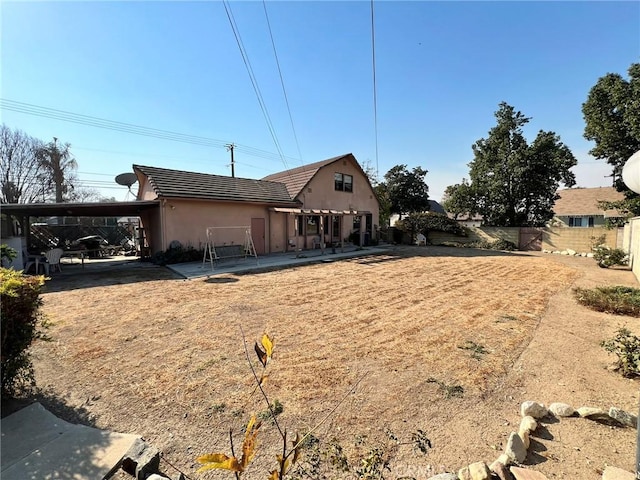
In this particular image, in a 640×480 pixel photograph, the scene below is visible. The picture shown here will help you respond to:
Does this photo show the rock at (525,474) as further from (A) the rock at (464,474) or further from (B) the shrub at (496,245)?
(B) the shrub at (496,245)

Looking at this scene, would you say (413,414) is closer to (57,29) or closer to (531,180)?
(57,29)

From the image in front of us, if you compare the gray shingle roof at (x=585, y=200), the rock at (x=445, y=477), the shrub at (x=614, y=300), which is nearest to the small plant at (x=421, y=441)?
the rock at (x=445, y=477)

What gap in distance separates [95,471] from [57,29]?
25.9 feet

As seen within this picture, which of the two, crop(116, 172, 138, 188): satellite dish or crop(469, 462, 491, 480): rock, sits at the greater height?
crop(116, 172, 138, 188): satellite dish

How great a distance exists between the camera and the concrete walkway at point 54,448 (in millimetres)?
2027

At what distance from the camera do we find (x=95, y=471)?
81.0 inches

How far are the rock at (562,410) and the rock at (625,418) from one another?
298 millimetres

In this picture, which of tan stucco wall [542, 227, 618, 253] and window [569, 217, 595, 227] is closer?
tan stucco wall [542, 227, 618, 253]

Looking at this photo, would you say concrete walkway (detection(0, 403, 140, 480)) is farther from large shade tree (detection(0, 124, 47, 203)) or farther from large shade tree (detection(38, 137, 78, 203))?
large shade tree (detection(0, 124, 47, 203))

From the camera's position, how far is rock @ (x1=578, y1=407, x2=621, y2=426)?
2748 millimetres

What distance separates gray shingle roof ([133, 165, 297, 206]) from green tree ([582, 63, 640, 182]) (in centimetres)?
1833

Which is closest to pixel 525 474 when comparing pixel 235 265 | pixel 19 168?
pixel 235 265

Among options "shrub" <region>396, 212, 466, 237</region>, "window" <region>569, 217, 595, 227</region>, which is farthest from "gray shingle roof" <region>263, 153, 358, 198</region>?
"window" <region>569, 217, 595, 227</region>

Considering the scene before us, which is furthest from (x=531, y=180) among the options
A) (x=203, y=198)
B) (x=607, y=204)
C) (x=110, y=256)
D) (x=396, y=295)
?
(x=110, y=256)
